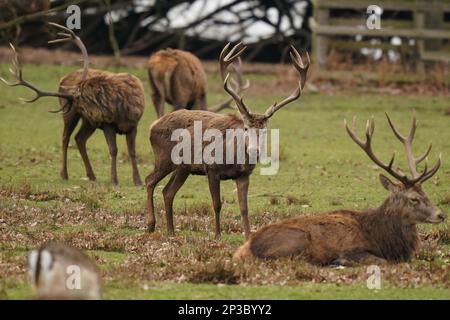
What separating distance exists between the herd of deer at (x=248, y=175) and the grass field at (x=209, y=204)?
271 millimetres

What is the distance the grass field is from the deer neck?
0.17m

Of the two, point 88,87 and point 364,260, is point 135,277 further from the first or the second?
point 88,87

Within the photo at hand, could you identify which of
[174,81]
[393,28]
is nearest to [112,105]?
[174,81]

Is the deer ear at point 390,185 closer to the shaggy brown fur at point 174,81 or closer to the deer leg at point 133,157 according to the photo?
the deer leg at point 133,157

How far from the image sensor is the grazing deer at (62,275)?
8.12m

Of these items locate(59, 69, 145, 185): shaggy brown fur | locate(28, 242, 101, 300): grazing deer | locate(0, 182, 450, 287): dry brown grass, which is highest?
locate(59, 69, 145, 185): shaggy brown fur

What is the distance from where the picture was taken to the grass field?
32.7 ft

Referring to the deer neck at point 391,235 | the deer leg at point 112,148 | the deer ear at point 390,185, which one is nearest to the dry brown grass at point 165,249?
the deer neck at point 391,235

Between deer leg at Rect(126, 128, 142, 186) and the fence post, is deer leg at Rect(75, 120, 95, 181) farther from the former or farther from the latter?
the fence post

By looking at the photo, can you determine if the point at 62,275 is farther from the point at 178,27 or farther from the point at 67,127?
the point at 178,27

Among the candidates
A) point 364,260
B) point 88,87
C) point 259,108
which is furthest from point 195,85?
point 364,260

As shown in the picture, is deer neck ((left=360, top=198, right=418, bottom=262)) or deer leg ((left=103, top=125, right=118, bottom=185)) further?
deer leg ((left=103, top=125, right=118, bottom=185))

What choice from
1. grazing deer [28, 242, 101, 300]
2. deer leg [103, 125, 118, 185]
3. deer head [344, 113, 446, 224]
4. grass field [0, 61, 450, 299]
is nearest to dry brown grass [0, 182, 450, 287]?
grass field [0, 61, 450, 299]

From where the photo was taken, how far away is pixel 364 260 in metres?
11.0
